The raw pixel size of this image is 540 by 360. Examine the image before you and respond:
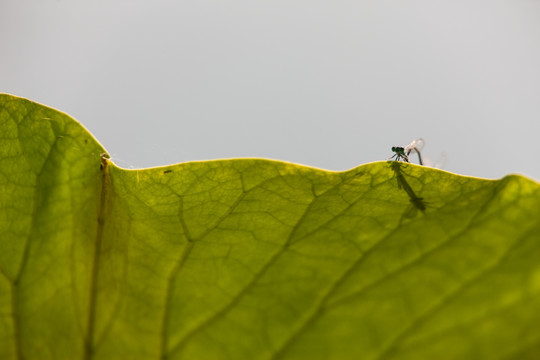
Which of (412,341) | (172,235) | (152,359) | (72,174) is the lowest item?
(152,359)

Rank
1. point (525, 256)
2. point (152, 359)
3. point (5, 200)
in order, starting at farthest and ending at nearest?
point (5, 200)
point (152, 359)
point (525, 256)

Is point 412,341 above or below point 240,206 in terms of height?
below

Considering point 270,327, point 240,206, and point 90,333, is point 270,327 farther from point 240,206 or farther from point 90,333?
point 90,333

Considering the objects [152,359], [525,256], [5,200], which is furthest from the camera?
[5,200]

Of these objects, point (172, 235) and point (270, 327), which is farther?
point (172, 235)

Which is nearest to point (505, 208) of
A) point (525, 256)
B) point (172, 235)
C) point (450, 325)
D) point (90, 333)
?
point (525, 256)

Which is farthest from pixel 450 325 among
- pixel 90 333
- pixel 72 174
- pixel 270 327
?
pixel 72 174
